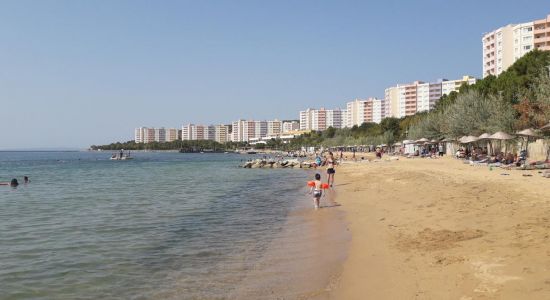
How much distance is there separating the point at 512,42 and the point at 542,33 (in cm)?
757

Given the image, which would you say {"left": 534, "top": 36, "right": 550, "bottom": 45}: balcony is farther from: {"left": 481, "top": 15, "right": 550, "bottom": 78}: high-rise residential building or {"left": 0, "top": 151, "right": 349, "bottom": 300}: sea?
{"left": 0, "top": 151, "right": 349, "bottom": 300}: sea

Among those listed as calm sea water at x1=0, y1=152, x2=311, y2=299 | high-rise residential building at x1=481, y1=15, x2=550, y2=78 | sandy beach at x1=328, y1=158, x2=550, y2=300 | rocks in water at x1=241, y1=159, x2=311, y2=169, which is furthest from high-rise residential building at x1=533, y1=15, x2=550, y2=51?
calm sea water at x1=0, y1=152, x2=311, y2=299

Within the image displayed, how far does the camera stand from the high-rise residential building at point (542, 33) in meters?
99.9

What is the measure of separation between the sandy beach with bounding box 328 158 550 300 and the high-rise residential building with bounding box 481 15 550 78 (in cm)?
9714

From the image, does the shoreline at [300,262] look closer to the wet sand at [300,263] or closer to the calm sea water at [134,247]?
the wet sand at [300,263]

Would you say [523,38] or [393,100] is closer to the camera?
[523,38]

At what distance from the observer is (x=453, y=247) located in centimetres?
864

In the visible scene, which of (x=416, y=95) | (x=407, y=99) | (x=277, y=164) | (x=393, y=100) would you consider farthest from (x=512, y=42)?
(x=393, y=100)

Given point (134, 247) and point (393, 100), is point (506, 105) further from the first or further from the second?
point (393, 100)

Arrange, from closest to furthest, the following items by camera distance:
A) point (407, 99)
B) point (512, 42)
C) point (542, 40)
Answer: point (542, 40) < point (512, 42) < point (407, 99)

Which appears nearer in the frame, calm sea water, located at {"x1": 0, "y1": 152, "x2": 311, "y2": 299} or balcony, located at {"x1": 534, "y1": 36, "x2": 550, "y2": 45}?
calm sea water, located at {"x1": 0, "y1": 152, "x2": 311, "y2": 299}

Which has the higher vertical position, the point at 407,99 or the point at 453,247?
the point at 407,99

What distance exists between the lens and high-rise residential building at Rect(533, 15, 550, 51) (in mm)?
99938

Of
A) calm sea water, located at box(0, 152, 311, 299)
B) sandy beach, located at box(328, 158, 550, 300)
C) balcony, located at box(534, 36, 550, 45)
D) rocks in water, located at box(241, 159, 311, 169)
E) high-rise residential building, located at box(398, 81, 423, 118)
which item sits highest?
balcony, located at box(534, 36, 550, 45)
